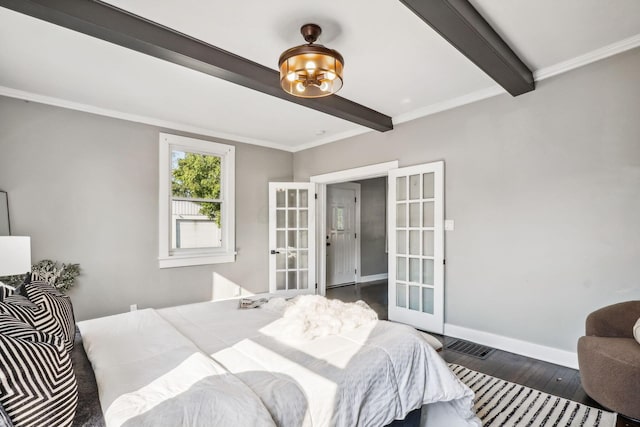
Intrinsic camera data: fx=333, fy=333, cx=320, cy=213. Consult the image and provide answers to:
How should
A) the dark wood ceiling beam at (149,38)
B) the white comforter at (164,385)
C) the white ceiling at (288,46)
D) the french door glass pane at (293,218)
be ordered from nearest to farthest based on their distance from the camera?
the white comforter at (164,385) < the dark wood ceiling beam at (149,38) < the white ceiling at (288,46) < the french door glass pane at (293,218)

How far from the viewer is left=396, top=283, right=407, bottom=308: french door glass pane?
163 inches

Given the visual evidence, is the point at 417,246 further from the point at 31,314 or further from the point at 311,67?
the point at 31,314

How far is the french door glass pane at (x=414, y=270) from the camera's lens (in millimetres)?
4020

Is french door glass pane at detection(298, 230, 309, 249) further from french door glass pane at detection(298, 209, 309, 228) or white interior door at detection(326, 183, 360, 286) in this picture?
white interior door at detection(326, 183, 360, 286)

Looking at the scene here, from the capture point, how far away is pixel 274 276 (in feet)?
17.1

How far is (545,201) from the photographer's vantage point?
305 centimetres

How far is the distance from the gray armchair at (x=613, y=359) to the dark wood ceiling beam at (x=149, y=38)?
117 inches

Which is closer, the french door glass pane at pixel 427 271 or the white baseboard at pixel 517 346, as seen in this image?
the white baseboard at pixel 517 346

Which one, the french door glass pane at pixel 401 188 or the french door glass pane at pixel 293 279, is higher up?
the french door glass pane at pixel 401 188

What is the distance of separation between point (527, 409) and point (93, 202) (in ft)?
14.6

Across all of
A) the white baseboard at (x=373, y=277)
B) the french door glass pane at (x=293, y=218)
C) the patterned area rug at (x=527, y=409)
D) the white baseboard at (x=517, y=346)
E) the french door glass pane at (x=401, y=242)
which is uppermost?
the french door glass pane at (x=293, y=218)

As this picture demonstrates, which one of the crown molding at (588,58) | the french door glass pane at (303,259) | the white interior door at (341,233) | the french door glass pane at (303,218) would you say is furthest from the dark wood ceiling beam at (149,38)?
the white interior door at (341,233)

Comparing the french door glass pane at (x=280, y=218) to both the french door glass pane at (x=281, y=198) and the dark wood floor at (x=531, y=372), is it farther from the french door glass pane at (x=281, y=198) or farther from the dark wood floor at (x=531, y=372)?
the dark wood floor at (x=531, y=372)

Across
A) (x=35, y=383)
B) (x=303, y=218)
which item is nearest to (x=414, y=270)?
(x=303, y=218)
